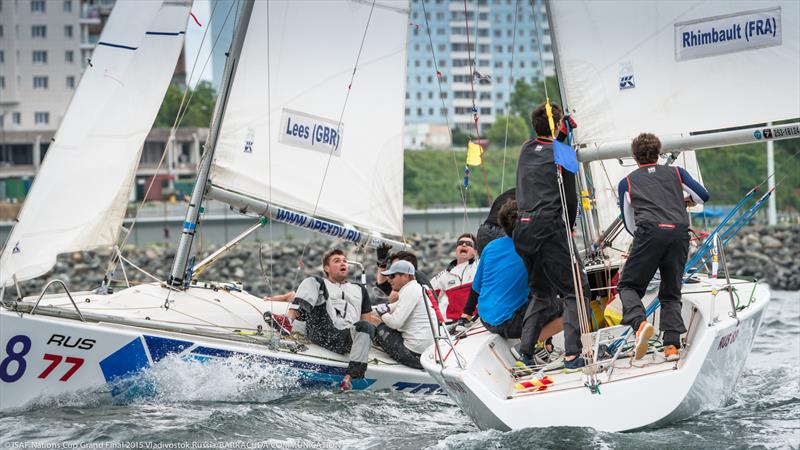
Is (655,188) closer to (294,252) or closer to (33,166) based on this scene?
(294,252)

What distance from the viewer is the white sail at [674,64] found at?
898cm

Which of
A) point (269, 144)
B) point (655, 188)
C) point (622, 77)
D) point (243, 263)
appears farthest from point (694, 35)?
point (243, 263)

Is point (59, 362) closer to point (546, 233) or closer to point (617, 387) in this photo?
point (546, 233)

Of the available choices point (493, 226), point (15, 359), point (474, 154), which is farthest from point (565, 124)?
point (15, 359)

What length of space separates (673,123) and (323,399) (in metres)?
3.64

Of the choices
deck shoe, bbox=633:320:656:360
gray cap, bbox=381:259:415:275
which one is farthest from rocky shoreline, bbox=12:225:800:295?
deck shoe, bbox=633:320:656:360

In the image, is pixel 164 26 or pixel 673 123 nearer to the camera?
pixel 673 123

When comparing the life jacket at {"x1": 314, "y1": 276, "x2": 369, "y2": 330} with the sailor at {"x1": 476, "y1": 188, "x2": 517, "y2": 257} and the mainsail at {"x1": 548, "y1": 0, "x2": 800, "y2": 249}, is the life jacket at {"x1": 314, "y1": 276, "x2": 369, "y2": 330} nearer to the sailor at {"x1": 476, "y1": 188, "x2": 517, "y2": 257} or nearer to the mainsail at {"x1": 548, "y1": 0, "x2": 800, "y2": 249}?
the sailor at {"x1": 476, "y1": 188, "x2": 517, "y2": 257}

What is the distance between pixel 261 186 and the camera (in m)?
11.2

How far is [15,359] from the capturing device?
933 centimetres

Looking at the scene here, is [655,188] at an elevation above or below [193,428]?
above

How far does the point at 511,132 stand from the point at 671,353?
5736 cm

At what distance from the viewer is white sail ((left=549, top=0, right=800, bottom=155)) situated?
898cm

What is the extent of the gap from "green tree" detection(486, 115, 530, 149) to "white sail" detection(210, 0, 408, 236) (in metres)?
50.6
